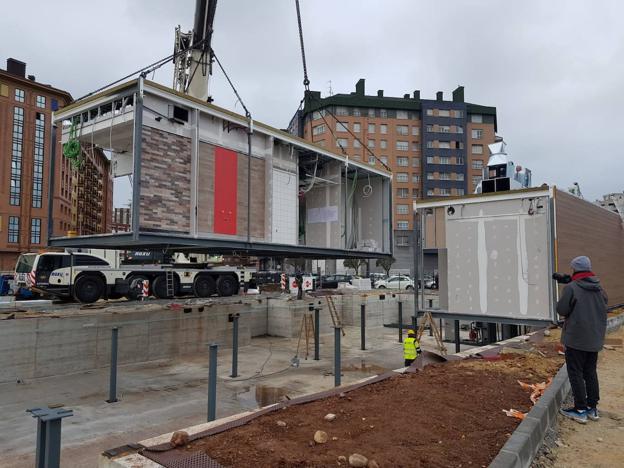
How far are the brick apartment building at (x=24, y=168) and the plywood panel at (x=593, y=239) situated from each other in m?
48.2

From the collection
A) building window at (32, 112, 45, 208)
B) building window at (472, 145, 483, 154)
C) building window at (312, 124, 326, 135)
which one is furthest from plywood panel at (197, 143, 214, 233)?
building window at (472, 145, 483, 154)

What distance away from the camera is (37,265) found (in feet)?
52.1

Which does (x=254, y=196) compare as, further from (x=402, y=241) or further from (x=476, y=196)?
(x=402, y=241)

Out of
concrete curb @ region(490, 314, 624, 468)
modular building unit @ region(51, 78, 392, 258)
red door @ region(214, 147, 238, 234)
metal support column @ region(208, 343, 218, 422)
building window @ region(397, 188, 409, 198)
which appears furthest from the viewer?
building window @ region(397, 188, 409, 198)

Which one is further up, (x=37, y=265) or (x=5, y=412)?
(x=37, y=265)

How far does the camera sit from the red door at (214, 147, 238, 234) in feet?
30.5

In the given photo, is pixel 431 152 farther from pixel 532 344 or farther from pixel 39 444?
pixel 39 444

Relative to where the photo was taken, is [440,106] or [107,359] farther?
[440,106]

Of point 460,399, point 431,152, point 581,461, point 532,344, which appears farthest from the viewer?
point 431,152

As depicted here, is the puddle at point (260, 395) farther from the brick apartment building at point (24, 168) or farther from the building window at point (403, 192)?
the building window at point (403, 192)

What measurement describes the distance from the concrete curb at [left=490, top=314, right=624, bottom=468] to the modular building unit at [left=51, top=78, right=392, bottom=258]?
6.26 meters

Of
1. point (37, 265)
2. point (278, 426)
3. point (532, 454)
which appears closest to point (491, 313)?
point (532, 454)

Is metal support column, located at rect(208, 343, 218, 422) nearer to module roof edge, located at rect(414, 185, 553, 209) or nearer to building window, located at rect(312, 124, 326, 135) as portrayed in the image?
module roof edge, located at rect(414, 185, 553, 209)

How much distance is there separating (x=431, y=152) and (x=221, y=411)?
61714mm
